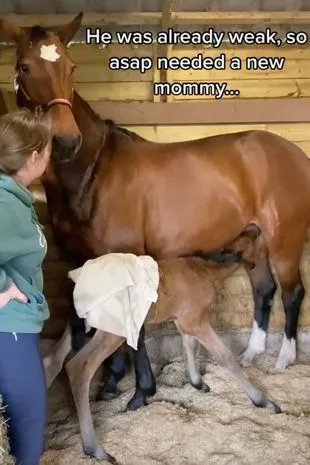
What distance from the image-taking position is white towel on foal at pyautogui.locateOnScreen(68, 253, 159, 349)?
273 centimetres

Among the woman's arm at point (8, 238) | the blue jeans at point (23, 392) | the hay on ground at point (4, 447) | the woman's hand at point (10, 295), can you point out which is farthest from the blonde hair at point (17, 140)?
the hay on ground at point (4, 447)

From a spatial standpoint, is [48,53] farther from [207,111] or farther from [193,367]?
[193,367]

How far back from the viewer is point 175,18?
3824 mm

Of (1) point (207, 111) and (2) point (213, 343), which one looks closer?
(2) point (213, 343)

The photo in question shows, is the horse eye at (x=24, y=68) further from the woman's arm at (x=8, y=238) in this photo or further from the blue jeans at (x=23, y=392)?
the blue jeans at (x=23, y=392)

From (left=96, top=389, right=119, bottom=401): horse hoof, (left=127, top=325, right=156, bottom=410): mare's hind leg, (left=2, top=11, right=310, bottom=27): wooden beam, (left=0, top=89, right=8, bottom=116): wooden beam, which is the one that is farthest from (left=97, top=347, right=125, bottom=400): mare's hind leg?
(left=2, top=11, right=310, bottom=27): wooden beam

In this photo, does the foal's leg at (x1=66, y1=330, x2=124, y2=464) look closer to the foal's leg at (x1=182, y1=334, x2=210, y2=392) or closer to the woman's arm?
the foal's leg at (x1=182, y1=334, x2=210, y2=392)

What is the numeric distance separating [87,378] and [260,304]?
1.55 meters

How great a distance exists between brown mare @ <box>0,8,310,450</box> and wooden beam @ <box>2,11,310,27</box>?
0.57 m

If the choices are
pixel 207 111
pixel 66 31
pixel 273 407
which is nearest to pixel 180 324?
pixel 273 407

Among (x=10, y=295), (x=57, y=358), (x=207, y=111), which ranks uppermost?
(x=207, y=111)

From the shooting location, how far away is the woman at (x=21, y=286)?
1.96 m

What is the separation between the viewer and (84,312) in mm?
2758

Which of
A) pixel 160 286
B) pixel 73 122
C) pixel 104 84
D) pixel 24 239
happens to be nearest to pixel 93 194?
pixel 73 122
